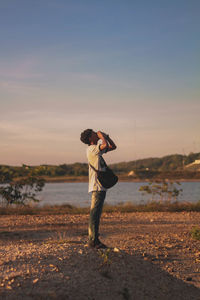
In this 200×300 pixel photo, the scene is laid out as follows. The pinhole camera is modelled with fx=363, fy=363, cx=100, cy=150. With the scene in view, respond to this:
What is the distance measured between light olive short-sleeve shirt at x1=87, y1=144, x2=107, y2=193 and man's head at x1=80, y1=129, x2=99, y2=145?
0.42 ft

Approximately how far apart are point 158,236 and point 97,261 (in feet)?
12.3

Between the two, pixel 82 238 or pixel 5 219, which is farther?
pixel 5 219

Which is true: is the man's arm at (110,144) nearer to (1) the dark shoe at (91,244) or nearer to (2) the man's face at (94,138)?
(2) the man's face at (94,138)

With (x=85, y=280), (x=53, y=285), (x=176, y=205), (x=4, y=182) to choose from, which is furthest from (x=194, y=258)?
(x=4, y=182)

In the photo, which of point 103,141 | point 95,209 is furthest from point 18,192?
point 103,141

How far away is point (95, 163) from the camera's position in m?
6.18

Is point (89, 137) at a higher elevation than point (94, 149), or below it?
higher

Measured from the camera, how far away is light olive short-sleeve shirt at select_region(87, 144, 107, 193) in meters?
6.11

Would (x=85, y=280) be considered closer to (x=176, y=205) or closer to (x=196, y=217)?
(x=196, y=217)

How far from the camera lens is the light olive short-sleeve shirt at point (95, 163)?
20.1 feet

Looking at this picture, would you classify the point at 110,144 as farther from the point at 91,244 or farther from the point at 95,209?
the point at 91,244

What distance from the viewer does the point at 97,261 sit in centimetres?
567

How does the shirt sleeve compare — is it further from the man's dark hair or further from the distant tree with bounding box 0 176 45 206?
the distant tree with bounding box 0 176 45 206

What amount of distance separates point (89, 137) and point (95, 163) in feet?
1.57
